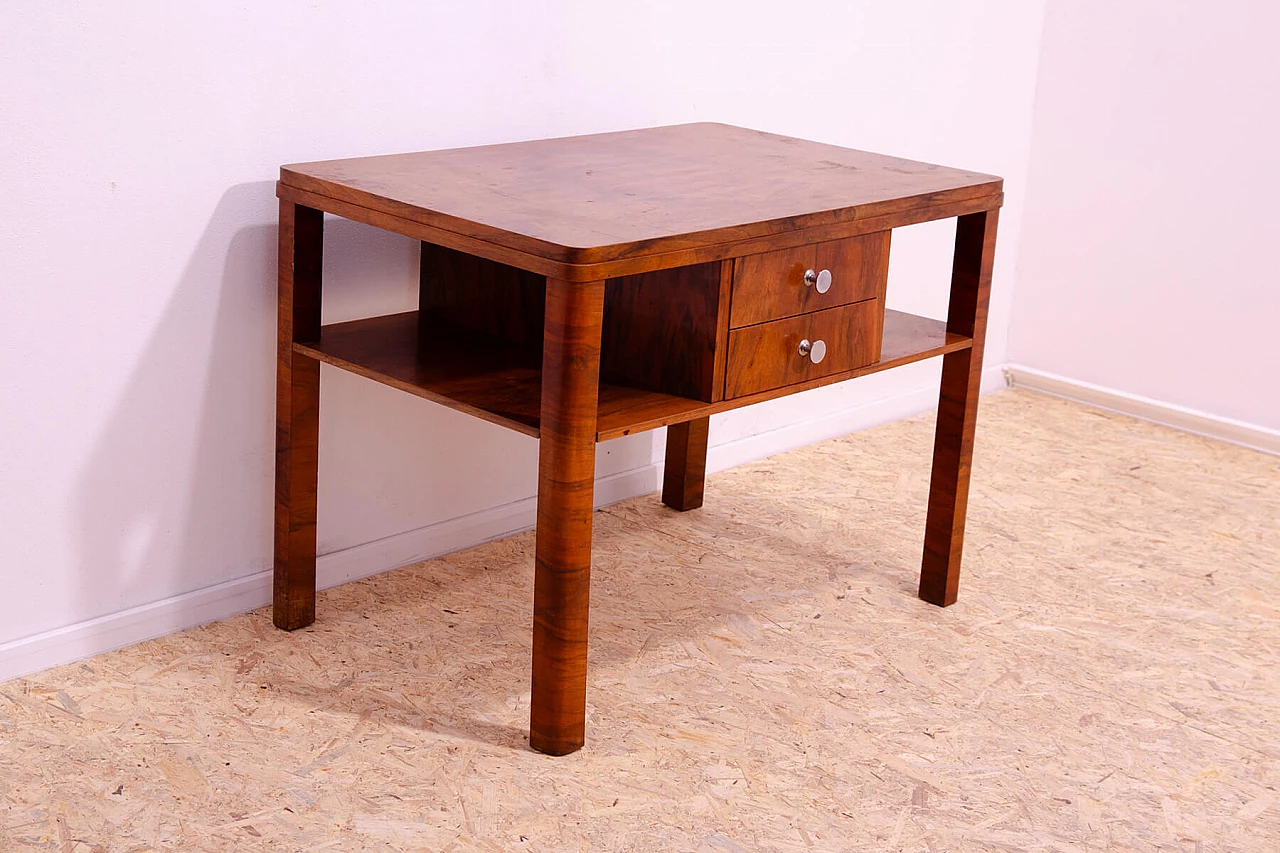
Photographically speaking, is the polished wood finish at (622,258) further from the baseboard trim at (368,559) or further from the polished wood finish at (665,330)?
the baseboard trim at (368,559)

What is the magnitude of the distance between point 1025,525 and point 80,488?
1721 mm

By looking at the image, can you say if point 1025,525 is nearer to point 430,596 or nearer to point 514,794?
point 430,596

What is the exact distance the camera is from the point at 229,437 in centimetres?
209

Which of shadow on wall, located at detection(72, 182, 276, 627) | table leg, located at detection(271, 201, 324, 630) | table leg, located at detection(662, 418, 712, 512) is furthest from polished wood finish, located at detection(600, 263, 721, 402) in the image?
table leg, located at detection(662, 418, 712, 512)

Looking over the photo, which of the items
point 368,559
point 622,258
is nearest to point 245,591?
point 368,559

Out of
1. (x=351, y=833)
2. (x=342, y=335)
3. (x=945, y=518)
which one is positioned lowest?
(x=351, y=833)

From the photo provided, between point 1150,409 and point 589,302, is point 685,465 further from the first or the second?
point 1150,409

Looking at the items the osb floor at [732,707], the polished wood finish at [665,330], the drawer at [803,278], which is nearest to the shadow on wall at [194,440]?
the osb floor at [732,707]

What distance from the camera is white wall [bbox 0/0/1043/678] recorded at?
183 centimetres

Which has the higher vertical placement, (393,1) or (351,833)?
(393,1)

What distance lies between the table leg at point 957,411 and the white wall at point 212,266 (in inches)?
25.8

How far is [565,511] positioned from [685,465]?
0.92 meters

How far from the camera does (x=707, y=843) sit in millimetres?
1640

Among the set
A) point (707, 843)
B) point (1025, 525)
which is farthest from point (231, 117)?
point (1025, 525)
